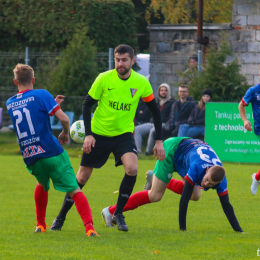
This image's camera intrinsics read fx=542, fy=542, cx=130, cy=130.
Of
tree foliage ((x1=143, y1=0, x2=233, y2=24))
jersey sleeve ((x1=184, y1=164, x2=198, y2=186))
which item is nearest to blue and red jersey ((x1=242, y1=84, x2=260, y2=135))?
jersey sleeve ((x1=184, y1=164, x2=198, y2=186))

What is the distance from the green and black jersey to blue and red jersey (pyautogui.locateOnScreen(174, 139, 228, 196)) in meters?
0.69

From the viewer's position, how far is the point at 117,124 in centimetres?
602

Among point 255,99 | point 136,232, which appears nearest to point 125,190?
point 136,232

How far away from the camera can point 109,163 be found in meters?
13.4

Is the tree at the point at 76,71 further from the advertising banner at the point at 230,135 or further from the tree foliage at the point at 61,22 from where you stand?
the advertising banner at the point at 230,135

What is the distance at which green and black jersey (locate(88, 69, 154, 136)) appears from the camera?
19.5 feet

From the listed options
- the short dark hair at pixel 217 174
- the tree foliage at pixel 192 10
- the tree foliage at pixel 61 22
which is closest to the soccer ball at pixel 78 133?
the short dark hair at pixel 217 174

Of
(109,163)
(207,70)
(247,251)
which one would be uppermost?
(207,70)

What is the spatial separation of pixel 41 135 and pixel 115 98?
3.40 ft

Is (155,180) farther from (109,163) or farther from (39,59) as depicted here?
(39,59)

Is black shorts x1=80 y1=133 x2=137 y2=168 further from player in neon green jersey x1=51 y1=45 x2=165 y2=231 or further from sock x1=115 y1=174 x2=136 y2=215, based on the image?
sock x1=115 y1=174 x2=136 y2=215

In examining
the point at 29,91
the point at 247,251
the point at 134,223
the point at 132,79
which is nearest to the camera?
the point at 247,251

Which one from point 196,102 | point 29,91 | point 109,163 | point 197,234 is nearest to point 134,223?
point 197,234

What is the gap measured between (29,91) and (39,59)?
12119 mm
